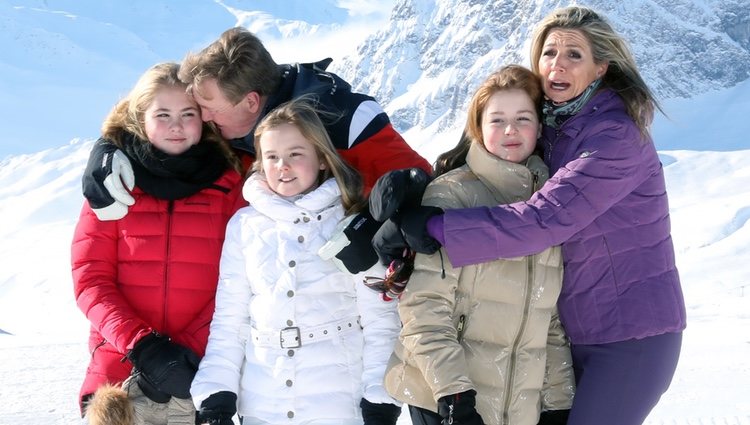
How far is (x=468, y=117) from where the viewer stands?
3.12 meters

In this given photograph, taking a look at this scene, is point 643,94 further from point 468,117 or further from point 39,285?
point 39,285

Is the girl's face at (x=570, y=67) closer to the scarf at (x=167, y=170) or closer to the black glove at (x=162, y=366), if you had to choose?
the scarf at (x=167, y=170)

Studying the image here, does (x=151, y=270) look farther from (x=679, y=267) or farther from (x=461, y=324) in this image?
(x=679, y=267)

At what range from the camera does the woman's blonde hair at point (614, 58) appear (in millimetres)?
3006

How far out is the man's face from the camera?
11.8 feet

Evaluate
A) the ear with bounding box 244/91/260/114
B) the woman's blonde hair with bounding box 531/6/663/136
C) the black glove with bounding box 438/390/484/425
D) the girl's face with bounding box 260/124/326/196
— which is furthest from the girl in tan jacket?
the ear with bounding box 244/91/260/114

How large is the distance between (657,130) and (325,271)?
124 metres

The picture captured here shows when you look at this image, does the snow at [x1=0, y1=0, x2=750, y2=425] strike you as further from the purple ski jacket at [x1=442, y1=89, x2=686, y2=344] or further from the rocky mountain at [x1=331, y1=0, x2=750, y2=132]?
the rocky mountain at [x1=331, y1=0, x2=750, y2=132]

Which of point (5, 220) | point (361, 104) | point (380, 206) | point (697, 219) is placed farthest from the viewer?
point (5, 220)

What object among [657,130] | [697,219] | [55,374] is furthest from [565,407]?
[657,130]

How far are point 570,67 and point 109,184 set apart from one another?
1.96 meters

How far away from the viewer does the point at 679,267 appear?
49969mm

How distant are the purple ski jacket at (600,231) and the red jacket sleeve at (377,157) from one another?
0.89 m

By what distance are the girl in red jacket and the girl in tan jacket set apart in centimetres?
100
